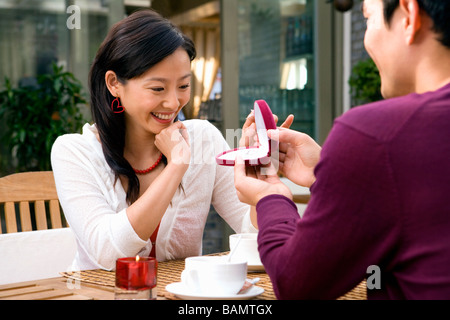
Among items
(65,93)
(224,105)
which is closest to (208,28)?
(224,105)

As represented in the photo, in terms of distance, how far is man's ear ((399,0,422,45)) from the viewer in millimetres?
796

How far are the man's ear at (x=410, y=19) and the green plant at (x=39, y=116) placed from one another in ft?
10.2

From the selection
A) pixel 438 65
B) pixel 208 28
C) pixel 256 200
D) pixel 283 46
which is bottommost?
pixel 256 200

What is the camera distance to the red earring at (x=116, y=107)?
184 cm

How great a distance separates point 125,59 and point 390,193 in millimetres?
1180

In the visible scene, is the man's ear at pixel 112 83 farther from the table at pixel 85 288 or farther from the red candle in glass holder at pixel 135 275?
the red candle in glass holder at pixel 135 275

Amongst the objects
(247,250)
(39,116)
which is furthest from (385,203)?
(39,116)

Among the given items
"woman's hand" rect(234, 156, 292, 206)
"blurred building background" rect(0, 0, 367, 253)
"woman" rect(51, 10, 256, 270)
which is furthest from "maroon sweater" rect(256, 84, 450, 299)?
"blurred building background" rect(0, 0, 367, 253)

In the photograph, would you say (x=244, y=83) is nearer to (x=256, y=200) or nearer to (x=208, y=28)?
(x=208, y=28)

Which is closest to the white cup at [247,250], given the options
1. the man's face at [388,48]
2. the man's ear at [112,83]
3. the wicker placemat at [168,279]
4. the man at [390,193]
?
the wicker placemat at [168,279]

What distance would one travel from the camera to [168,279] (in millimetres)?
1236

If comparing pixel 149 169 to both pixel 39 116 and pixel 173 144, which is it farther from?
pixel 39 116

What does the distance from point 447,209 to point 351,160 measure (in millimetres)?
144

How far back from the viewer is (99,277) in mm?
1272
